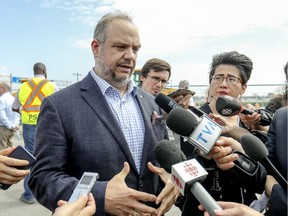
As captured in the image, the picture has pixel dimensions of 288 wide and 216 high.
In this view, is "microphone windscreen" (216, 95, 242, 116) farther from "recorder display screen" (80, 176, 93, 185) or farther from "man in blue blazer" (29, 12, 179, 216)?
"recorder display screen" (80, 176, 93, 185)

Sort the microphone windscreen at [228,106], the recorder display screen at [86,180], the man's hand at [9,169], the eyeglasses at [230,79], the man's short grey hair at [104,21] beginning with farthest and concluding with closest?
1. the eyeglasses at [230,79]
2. the man's short grey hair at [104,21]
3. the microphone windscreen at [228,106]
4. the man's hand at [9,169]
5. the recorder display screen at [86,180]

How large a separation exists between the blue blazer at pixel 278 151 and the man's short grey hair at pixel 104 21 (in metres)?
1.13

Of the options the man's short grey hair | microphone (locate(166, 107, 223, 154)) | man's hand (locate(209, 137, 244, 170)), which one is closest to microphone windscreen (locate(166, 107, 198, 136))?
microphone (locate(166, 107, 223, 154))

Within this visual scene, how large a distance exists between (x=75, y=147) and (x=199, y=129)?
31.8 inches

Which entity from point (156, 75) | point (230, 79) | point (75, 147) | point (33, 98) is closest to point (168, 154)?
point (75, 147)

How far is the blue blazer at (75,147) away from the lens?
172 centimetres

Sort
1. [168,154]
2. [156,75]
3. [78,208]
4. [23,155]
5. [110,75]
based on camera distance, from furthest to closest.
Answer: [156,75] < [110,75] < [23,155] < [168,154] < [78,208]

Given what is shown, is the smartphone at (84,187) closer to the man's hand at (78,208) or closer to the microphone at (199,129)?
the man's hand at (78,208)

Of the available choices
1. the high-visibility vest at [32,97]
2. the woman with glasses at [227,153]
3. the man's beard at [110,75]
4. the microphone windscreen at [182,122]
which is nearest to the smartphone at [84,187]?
the microphone windscreen at [182,122]

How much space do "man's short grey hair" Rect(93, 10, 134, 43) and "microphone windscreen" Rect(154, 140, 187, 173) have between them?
0.92m

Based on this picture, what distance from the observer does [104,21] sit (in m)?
2.05

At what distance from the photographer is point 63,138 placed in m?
1.76

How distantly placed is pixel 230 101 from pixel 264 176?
45 centimetres

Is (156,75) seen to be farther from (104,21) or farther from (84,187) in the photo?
(84,187)
